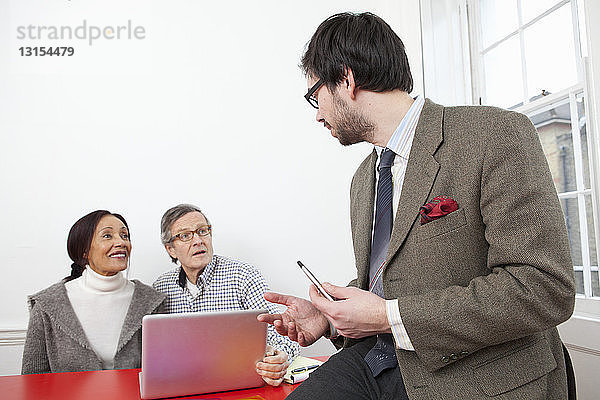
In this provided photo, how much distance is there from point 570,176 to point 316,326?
5.00 feet

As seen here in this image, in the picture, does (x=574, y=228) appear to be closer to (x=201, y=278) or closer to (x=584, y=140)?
(x=584, y=140)

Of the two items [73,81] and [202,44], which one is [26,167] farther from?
[202,44]

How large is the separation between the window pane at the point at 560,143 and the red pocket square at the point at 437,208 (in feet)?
4.56

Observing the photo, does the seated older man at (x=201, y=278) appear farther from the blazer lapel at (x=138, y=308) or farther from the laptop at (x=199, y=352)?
the laptop at (x=199, y=352)

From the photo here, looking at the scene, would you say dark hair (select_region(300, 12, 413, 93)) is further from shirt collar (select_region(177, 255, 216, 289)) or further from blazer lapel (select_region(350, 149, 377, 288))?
shirt collar (select_region(177, 255, 216, 289))

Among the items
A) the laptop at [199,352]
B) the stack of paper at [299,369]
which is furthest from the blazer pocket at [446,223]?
the stack of paper at [299,369]

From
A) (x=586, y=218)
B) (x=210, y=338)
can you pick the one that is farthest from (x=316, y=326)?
(x=586, y=218)

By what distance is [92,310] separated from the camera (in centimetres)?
273

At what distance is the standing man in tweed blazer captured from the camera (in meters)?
1.11

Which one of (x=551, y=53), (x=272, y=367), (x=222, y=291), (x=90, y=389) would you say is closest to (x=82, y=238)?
(x=222, y=291)

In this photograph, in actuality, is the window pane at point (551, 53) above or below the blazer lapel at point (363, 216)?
above

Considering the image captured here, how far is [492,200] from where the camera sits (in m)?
1.17

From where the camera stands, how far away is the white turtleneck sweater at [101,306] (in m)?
2.68

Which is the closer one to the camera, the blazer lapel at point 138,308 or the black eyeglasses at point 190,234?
the blazer lapel at point 138,308
